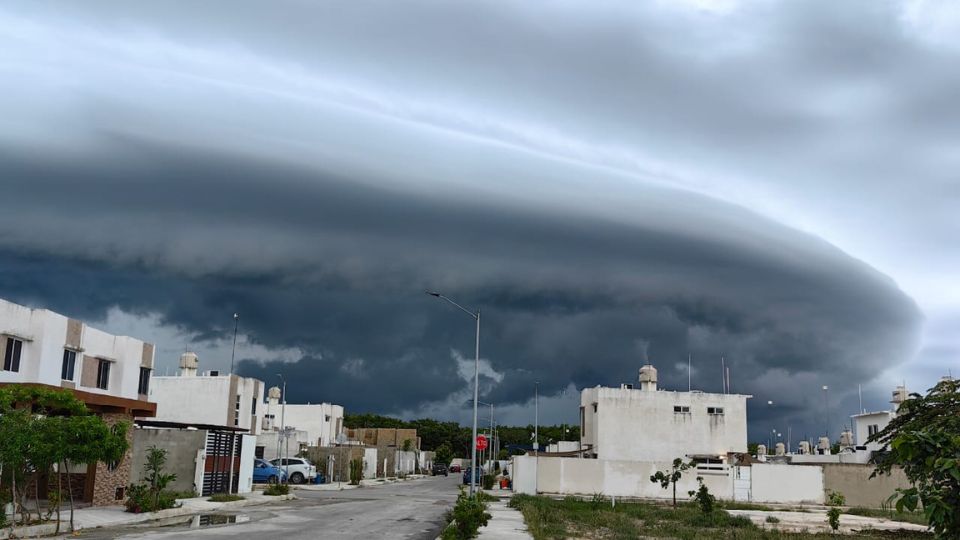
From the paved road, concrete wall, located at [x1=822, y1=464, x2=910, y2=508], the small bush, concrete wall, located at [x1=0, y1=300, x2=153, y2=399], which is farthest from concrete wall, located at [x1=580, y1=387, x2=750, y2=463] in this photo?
concrete wall, located at [x1=0, y1=300, x2=153, y2=399]

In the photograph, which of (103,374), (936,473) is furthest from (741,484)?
(936,473)

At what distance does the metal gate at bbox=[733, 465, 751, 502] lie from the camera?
181 feet

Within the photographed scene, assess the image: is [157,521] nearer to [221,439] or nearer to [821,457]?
[221,439]

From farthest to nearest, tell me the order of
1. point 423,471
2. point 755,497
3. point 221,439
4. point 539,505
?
point 423,471, point 755,497, point 221,439, point 539,505

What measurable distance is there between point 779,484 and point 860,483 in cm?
585

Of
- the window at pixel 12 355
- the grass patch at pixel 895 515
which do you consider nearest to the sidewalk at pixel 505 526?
the grass patch at pixel 895 515

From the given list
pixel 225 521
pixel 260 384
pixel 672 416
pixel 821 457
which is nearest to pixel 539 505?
pixel 225 521

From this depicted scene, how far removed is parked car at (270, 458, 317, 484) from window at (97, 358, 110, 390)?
1974cm

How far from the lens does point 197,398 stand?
7044 cm

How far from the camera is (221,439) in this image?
44.1 meters

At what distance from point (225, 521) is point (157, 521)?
264 centimetres

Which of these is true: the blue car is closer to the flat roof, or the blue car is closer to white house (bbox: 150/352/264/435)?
white house (bbox: 150/352/264/435)

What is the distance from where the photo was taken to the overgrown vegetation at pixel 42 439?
22.4 m

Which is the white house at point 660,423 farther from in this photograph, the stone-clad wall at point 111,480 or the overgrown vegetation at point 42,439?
the overgrown vegetation at point 42,439
